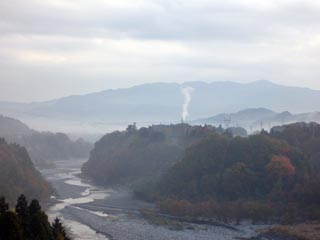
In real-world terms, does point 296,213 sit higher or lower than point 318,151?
lower

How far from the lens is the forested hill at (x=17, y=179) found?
37969 millimetres

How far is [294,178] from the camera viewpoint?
128 feet

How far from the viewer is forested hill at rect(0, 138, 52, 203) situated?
3797cm

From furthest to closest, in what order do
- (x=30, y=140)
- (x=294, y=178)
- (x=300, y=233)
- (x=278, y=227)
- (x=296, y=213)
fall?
(x=30, y=140) < (x=294, y=178) < (x=296, y=213) < (x=278, y=227) < (x=300, y=233)

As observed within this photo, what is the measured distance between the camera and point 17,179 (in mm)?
40094

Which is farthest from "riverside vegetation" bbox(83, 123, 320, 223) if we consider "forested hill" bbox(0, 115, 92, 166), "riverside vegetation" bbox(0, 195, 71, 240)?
"forested hill" bbox(0, 115, 92, 166)

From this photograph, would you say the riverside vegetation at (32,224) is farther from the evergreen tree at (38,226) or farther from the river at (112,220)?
the river at (112,220)

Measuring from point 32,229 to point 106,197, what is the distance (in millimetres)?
28385

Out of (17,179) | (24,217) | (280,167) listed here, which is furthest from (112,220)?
(24,217)

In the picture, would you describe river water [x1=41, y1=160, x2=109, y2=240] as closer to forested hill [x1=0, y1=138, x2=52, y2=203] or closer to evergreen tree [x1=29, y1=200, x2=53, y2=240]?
forested hill [x1=0, y1=138, x2=52, y2=203]

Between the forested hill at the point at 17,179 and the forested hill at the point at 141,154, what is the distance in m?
11.9

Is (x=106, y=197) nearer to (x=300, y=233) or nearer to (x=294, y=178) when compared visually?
(x=294, y=178)

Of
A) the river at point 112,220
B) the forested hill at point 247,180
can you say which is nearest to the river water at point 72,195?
the river at point 112,220

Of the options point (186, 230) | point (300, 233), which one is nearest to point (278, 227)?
point (300, 233)
